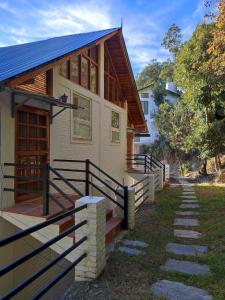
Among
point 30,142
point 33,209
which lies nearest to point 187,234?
point 33,209

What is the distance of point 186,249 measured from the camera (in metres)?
5.86

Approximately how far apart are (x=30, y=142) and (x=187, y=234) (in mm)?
3945

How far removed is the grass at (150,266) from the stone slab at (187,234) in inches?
4.7

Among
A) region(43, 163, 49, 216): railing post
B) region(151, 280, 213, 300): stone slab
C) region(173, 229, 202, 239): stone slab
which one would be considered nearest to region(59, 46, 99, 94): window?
region(43, 163, 49, 216): railing post

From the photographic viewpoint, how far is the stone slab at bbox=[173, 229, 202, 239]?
675 centimetres

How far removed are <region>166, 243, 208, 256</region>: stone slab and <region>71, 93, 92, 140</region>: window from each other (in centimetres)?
418

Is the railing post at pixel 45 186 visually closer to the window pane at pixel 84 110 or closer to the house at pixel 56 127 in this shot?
the house at pixel 56 127

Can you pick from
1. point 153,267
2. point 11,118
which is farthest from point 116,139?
point 153,267

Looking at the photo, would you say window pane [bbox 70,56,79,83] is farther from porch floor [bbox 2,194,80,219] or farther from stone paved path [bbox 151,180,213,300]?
stone paved path [bbox 151,180,213,300]

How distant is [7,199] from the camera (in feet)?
20.2

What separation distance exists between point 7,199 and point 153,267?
3044 mm

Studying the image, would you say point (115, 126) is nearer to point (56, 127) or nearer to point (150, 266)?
point (56, 127)

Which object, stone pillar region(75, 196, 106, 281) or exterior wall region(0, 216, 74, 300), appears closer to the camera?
stone pillar region(75, 196, 106, 281)

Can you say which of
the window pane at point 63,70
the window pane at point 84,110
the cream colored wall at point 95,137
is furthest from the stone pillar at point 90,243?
the window pane at point 84,110
